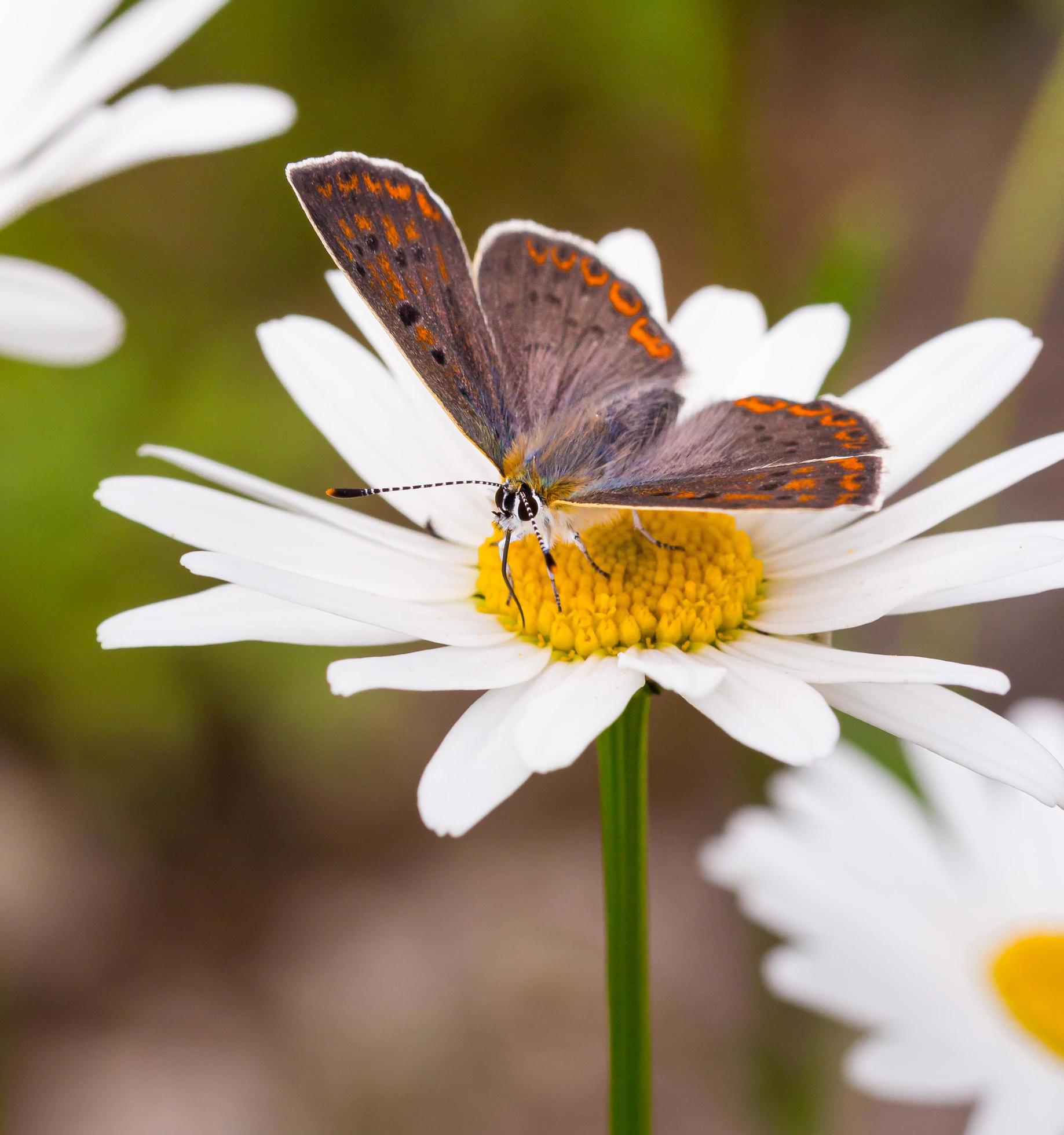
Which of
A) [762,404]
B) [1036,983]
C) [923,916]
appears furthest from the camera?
[923,916]

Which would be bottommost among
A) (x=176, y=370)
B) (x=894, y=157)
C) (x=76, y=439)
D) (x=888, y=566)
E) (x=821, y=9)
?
(x=888, y=566)

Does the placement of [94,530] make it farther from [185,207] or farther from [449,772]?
[449,772]

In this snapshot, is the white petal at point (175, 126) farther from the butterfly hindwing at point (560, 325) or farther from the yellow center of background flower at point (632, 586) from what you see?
the yellow center of background flower at point (632, 586)

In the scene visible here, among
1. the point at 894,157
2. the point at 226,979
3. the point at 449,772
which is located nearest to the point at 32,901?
the point at 226,979

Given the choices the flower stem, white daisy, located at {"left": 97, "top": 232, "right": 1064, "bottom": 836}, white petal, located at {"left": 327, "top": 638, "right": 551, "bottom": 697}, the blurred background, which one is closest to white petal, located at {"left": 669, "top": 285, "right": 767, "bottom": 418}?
white daisy, located at {"left": 97, "top": 232, "right": 1064, "bottom": 836}

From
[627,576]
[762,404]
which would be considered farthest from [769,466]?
[627,576]

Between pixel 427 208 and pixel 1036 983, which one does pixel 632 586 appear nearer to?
pixel 427 208

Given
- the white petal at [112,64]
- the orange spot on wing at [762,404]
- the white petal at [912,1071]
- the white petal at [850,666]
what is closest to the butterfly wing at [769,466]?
the orange spot on wing at [762,404]
